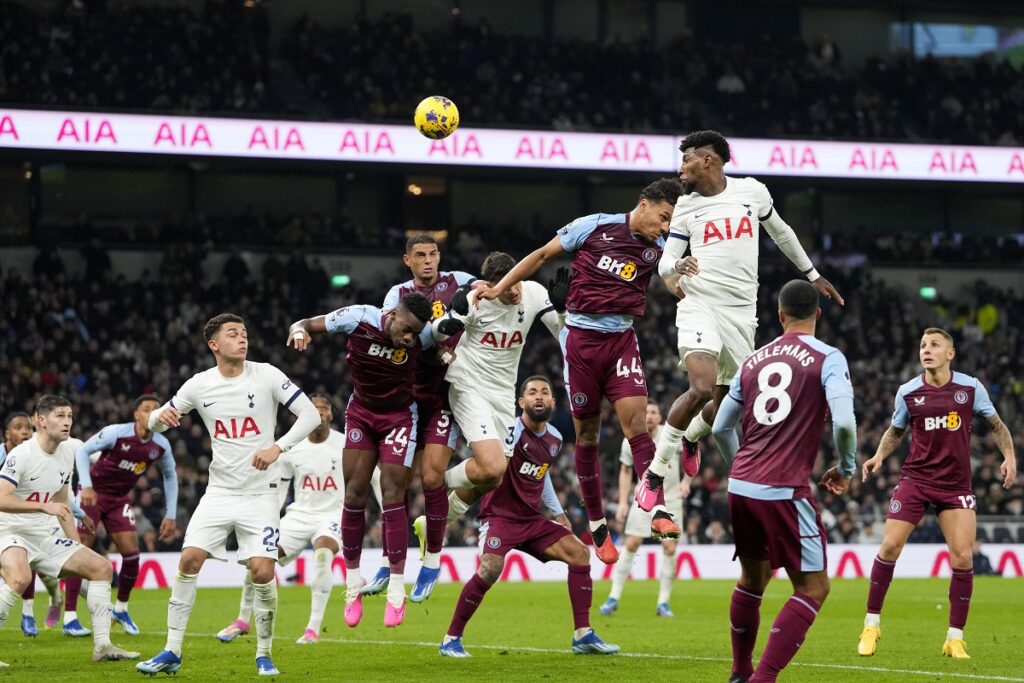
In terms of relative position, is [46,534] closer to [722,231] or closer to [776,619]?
[722,231]

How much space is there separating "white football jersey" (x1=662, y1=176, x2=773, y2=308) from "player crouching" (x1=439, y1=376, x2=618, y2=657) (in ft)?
8.11

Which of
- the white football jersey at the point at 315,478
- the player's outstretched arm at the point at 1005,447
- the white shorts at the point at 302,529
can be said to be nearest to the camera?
the player's outstretched arm at the point at 1005,447

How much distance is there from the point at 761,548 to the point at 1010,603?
1242cm

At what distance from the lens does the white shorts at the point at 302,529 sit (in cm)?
1620

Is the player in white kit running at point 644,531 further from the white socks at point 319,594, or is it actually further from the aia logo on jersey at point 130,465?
the aia logo on jersey at point 130,465

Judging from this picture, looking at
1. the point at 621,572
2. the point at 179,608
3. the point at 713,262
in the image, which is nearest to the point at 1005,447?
the point at 713,262

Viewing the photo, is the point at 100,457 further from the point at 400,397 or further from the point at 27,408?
the point at 27,408

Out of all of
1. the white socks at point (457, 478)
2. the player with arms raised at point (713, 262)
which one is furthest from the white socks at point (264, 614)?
the player with arms raised at point (713, 262)

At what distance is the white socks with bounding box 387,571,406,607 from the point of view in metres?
12.3

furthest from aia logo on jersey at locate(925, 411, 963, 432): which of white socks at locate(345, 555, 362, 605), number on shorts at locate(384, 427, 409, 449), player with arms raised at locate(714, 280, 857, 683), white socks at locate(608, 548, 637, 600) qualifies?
white socks at locate(608, 548, 637, 600)

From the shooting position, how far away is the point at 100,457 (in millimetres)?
16688

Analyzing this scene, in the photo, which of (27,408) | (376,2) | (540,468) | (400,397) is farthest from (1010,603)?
(376,2)

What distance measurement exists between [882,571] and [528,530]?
3.30 meters

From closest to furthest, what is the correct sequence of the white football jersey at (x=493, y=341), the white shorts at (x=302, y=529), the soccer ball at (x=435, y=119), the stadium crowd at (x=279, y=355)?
the white football jersey at (x=493, y=341) < the soccer ball at (x=435, y=119) < the white shorts at (x=302, y=529) < the stadium crowd at (x=279, y=355)
